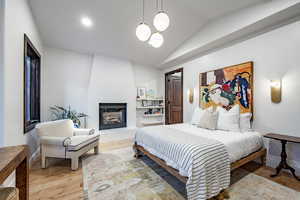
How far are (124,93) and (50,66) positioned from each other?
7.59ft

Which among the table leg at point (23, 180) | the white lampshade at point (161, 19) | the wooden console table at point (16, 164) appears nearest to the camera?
the wooden console table at point (16, 164)

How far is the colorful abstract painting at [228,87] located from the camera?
9.02 ft

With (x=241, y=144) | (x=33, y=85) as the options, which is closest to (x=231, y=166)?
(x=241, y=144)

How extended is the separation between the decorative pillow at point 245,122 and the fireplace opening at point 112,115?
3.55 meters

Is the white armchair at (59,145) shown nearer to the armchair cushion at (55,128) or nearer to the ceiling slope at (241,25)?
the armchair cushion at (55,128)

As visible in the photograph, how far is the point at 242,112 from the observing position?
9.27 ft

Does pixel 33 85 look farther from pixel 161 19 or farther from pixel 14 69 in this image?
pixel 161 19

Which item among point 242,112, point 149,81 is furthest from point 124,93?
point 242,112

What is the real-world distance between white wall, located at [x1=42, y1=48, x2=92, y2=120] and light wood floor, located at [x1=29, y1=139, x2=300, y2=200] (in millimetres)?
1907

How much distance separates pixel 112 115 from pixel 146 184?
314 cm

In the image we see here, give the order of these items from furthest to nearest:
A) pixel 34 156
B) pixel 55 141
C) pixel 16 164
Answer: pixel 34 156 → pixel 55 141 → pixel 16 164

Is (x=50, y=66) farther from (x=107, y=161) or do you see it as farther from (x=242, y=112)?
(x=242, y=112)

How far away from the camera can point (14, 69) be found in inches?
72.1

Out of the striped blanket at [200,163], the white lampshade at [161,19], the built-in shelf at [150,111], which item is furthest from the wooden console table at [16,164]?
the built-in shelf at [150,111]
